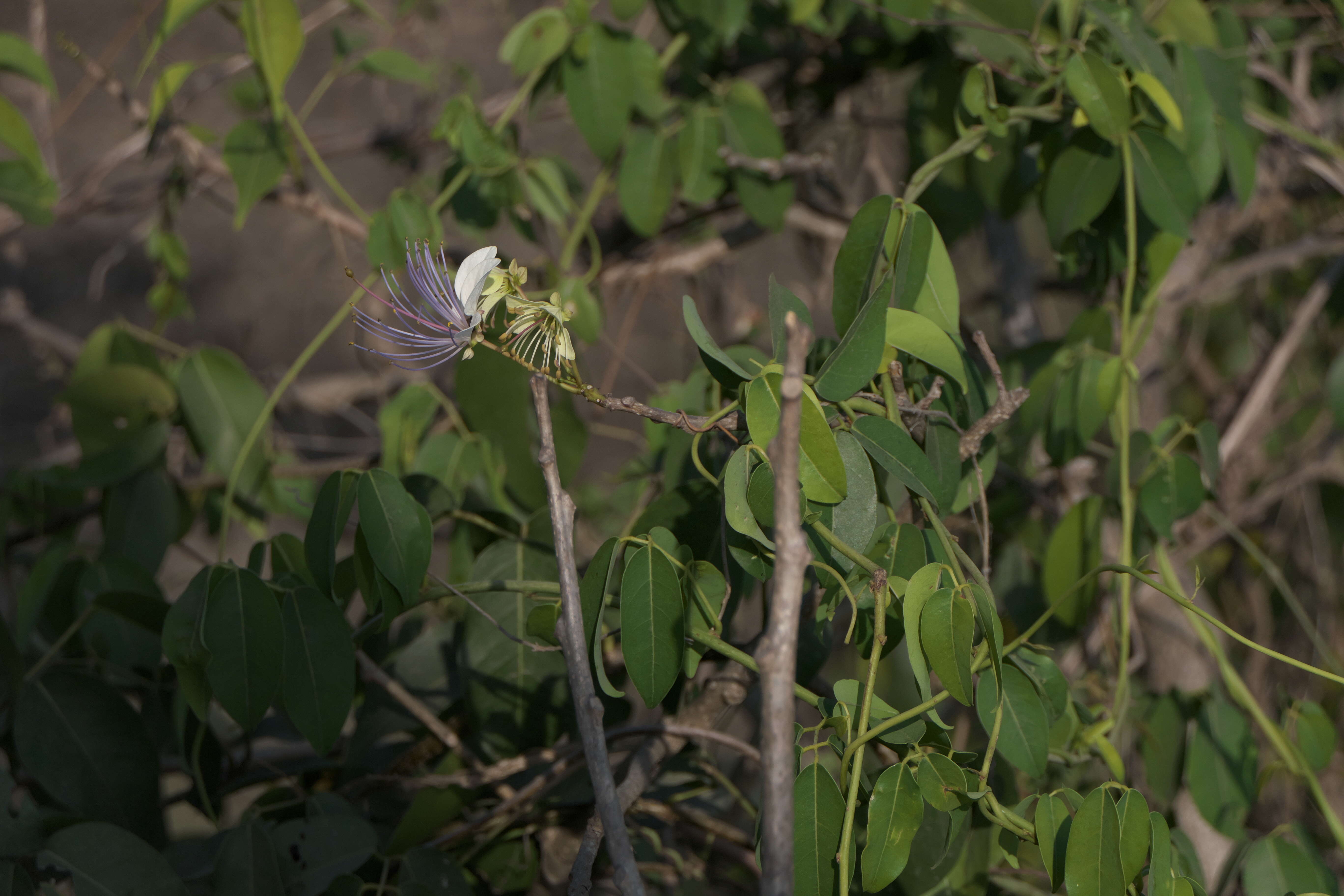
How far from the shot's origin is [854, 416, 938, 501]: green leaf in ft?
1.95

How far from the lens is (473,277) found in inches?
22.6

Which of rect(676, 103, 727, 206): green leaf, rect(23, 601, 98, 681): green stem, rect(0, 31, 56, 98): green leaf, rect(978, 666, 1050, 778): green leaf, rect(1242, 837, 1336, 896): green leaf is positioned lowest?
rect(1242, 837, 1336, 896): green leaf

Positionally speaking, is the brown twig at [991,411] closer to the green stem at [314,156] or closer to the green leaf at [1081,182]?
the green leaf at [1081,182]

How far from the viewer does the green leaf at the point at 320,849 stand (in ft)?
2.51

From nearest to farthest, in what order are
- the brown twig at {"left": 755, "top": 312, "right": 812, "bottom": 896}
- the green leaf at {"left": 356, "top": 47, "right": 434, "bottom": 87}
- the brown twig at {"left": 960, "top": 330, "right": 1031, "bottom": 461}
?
the brown twig at {"left": 755, "top": 312, "right": 812, "bottom": 896}
the brown twig at {"left": 960, "top": 330, "right": 1031, "bottom": 461}
the green leaf at {"left": 356, "top": 47, "right": 434, "bottom": 87}

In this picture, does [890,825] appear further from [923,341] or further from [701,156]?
[701,156]

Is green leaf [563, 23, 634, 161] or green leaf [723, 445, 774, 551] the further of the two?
green leaf [563, 23, 634, 161]

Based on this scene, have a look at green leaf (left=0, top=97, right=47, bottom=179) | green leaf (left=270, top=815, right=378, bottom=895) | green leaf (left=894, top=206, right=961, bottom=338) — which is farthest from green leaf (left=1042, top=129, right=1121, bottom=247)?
green leaf (left=0, top=97, right=47, bottom=179)

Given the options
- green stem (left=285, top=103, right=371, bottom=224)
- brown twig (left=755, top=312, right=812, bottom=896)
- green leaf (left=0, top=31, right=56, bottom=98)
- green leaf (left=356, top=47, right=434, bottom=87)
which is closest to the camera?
brown twig (left=755, top=312, right=812, bottom=896)

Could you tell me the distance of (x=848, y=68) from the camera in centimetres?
150

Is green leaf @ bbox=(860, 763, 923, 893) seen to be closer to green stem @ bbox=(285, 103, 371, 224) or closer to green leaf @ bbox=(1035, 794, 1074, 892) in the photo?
green leaf @ bbox=(1035, 794, 1074, 892)

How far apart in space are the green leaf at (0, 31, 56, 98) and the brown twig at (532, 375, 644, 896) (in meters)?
1.11

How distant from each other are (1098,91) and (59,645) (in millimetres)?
1065

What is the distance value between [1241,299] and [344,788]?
1.92m
